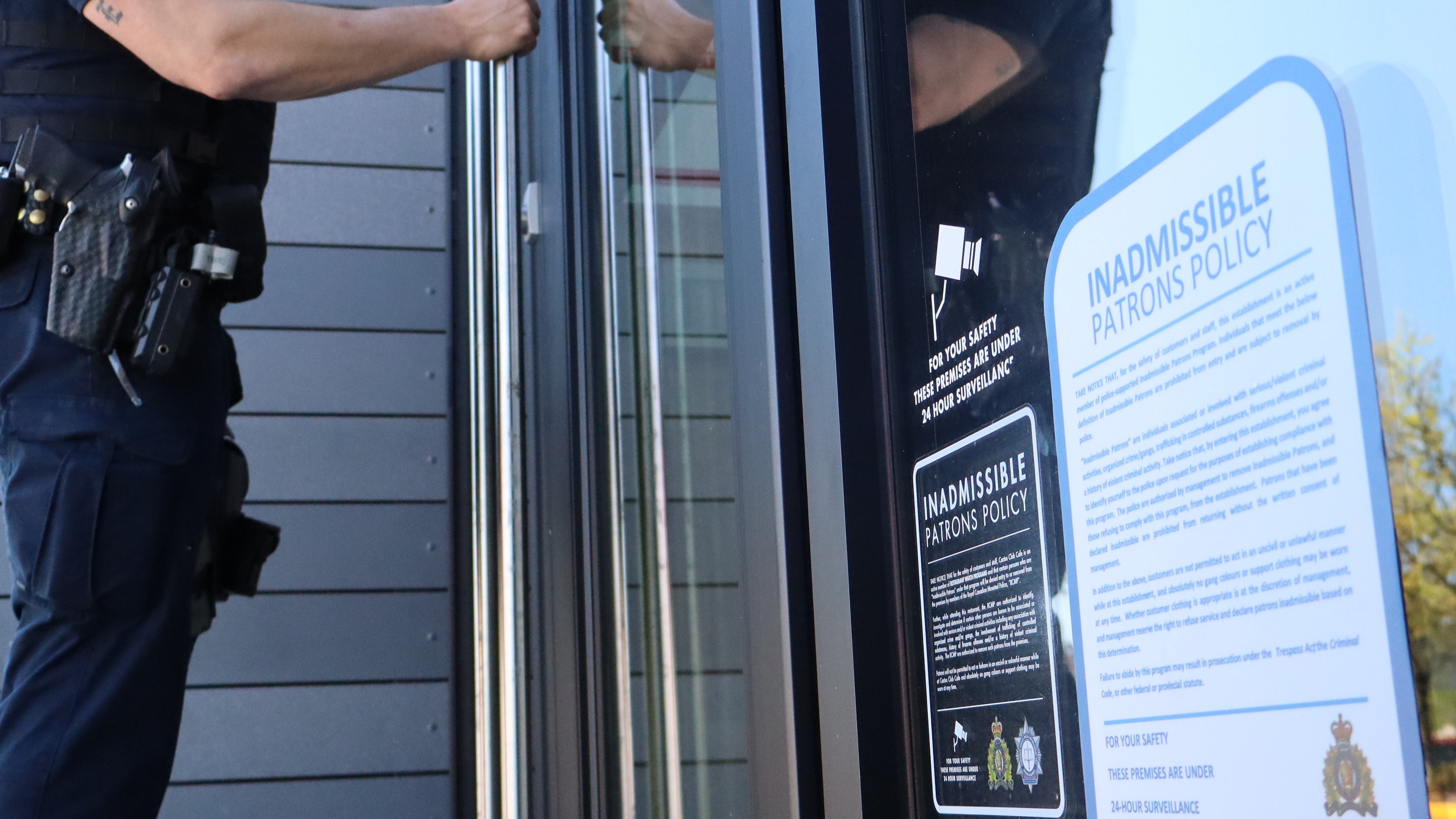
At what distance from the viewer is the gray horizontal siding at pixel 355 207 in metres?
2.50

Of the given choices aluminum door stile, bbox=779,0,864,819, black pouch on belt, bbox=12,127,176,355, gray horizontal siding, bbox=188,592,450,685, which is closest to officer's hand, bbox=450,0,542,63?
black pouch on belt, bbox=12,127,176,355

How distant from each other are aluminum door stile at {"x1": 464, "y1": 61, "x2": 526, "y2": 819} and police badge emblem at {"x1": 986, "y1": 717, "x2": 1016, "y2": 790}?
3.27 ft

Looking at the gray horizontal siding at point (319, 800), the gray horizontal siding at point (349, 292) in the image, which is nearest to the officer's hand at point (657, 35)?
the gray horizontal siding at point (349, 292)

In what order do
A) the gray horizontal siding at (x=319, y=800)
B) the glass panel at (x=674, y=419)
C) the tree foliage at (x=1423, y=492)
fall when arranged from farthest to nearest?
the gray horizontal siding at (x=319, y=800), the glass panel at (x=674, y=419), the tree foliage at (x=1423, y=492)

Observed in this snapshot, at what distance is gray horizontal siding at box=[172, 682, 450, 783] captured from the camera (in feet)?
7.55

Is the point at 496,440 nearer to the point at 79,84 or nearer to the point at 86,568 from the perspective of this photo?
the point at 86,568

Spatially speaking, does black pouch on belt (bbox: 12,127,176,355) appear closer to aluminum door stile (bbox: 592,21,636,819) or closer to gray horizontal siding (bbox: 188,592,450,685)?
aluminum door stile (bbox: 592,21,636,819)

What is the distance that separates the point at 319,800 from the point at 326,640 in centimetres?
28

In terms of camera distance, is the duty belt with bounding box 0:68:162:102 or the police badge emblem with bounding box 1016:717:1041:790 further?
the duty belt with bounding box 0:68:162:102

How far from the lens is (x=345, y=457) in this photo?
2434 millimetres

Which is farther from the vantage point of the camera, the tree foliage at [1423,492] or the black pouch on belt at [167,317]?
the black pouch on belt at [167,317]

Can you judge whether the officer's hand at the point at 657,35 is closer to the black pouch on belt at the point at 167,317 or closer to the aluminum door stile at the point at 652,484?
the aluminum door stile at the point at 652,484

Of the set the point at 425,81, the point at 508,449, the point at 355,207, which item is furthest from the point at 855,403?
the point at 425,81

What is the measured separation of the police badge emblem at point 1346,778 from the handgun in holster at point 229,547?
146cm
